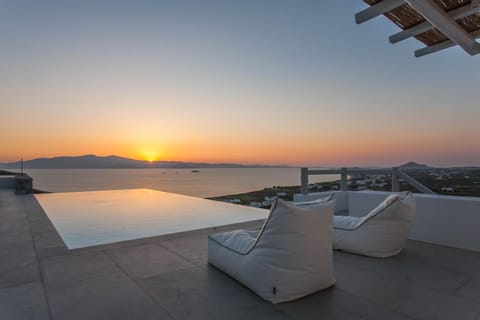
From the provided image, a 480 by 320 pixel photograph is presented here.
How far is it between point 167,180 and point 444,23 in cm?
1691

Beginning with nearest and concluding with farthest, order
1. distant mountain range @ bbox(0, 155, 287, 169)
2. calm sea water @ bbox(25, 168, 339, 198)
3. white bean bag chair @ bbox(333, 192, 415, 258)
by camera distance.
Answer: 1. white bean bag chair @ bbox(333, 192, 415, 258)
2. calm sea water @ bbox(25, 168, 339, 198)
3. distant mountain range @ bbox(0, 155, 287, 169)

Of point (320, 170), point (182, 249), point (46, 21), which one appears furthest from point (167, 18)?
point (182, 249)

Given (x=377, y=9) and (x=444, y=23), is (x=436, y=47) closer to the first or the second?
(x=444, y=23)

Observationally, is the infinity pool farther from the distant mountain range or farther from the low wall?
the distant mountain range

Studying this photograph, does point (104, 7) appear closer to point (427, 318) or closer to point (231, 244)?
point (231, 244)

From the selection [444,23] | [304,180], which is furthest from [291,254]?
[304,180]

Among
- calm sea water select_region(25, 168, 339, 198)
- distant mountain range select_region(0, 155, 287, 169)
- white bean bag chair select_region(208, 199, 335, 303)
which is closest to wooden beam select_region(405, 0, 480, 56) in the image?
white bean bag chair select_region(208, 199, 335, 303)

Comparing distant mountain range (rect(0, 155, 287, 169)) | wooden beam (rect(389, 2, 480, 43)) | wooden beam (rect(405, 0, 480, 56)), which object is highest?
wooden beam (rect(389, 2, 480, 43))

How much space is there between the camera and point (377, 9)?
1.96m

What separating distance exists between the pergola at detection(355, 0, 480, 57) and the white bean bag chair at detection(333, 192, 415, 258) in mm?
1496

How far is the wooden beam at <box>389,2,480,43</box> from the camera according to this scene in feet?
6.11

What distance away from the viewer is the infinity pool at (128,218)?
3.71 meters

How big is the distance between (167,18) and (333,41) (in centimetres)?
343

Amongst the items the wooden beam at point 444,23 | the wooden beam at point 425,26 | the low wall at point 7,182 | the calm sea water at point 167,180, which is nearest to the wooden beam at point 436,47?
the wooden beam at point 444,23
